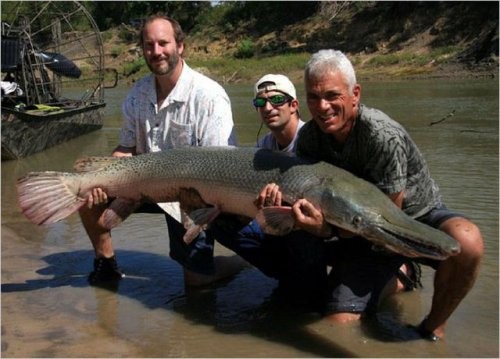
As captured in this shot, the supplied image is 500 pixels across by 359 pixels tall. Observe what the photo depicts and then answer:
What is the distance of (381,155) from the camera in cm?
357

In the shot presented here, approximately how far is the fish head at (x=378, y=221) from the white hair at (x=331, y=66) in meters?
0.54

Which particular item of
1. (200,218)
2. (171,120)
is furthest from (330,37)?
(200,218)

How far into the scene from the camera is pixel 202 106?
181 inches

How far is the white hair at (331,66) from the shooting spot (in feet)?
11.2

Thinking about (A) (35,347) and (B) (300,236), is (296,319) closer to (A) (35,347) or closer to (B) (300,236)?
(B) (300,236)

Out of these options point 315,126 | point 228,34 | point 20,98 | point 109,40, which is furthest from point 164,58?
point 109,40

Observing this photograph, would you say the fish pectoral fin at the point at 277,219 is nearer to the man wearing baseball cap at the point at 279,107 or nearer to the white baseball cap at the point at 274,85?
the man wearing baseball cap at the point at 279,107

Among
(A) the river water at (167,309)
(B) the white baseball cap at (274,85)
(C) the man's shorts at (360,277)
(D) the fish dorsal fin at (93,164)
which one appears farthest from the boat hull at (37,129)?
(C) the man's shorts at (360,277)

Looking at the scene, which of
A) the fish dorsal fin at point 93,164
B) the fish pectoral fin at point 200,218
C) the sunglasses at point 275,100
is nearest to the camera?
the fish pectoral fin at point 200,218

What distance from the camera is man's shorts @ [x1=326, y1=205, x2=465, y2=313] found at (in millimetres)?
3900

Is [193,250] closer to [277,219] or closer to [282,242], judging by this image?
[282,242]

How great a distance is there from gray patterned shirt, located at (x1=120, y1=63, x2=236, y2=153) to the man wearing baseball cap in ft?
1.12

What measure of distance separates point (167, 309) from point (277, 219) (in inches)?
45.1

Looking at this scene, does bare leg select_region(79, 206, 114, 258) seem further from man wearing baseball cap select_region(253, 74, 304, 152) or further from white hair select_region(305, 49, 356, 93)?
white hair select_region(305, 49, 356, 93)
